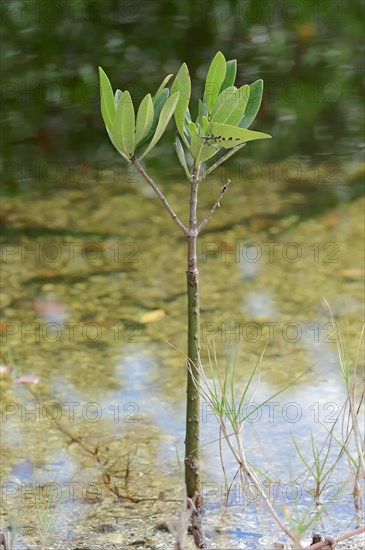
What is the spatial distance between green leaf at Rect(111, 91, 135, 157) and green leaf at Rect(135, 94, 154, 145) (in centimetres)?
2

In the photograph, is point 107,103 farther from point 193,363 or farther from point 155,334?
point 155,334

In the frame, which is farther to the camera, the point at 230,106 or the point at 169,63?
the point at 169,63

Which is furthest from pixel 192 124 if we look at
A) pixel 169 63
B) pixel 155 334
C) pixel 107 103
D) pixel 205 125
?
pixel 169 63

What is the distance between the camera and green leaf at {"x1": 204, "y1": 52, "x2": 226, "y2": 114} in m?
1.68

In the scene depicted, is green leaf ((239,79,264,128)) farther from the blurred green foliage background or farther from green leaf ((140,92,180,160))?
the blurred green foliage background

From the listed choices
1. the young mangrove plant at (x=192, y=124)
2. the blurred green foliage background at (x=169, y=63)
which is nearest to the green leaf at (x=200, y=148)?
the young mangrove plant at (x=192, y=124)

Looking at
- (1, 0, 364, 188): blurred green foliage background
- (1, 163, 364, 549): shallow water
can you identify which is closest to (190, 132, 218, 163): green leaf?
(1, 163, 364, 549): shallow water

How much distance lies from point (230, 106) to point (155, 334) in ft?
4.03

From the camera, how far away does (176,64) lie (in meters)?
5.23

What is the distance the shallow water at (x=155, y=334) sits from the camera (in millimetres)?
2000

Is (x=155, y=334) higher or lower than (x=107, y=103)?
lower

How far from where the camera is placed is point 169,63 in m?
5.23

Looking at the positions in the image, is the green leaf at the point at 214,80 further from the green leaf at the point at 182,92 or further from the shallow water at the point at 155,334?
the shallow water at the point at 155,334

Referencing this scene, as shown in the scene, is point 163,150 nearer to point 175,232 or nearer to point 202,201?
point 202,201
